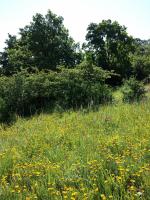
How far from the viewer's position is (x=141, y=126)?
27.1ft

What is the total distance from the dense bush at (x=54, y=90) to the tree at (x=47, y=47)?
11.0 metres

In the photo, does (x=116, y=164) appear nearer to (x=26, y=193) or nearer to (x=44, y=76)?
(x=26, y=193)

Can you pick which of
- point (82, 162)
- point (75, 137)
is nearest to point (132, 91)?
point (75, 137)

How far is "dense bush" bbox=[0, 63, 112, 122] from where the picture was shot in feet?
50.5

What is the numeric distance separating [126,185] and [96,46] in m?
23.8

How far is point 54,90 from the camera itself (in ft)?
53.6

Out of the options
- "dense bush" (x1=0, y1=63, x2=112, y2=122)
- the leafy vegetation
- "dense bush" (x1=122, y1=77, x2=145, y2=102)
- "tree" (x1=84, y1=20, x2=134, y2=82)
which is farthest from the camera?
"tree" (x1=84, y1=20, x2=134, y2=82)

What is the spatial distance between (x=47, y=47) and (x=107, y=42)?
477cm

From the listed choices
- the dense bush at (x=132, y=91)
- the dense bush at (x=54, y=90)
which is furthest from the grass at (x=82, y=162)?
the dense bush at (x=54, y=90)

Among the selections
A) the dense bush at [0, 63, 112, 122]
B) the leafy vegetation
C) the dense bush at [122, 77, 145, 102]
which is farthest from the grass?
the dense bush at [0, 63, 112, 122]

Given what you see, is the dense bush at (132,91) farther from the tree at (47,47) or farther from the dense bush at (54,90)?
the tree at (47,47)

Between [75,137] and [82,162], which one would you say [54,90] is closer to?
[75,137]

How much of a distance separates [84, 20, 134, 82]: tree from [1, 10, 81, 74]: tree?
1.62 m

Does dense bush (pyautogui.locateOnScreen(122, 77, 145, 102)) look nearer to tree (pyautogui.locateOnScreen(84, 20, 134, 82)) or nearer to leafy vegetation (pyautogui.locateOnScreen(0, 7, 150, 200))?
leafy vegetation (pyautogui.locateOnScreen(0, 7, 150, 200))
